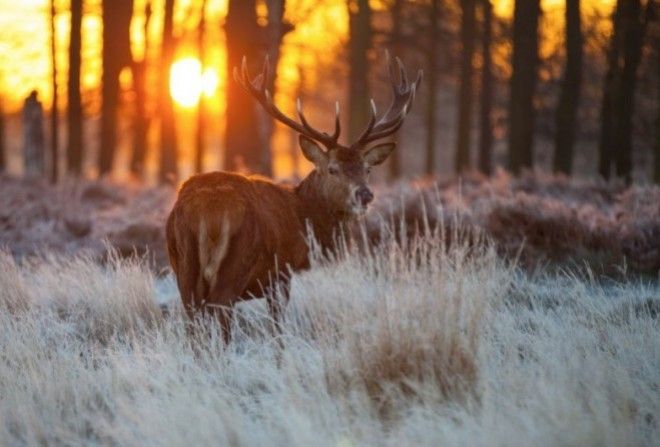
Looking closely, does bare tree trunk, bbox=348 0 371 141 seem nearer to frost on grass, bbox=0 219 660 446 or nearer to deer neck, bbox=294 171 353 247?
deer neck, bbox=294 171 353 247

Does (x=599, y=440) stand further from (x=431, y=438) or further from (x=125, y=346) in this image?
(x=125, y=346)

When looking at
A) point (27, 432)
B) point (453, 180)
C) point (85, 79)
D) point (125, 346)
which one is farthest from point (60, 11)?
point (27, 432)

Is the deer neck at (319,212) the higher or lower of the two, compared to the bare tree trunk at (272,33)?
lower

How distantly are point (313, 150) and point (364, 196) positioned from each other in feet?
2.35

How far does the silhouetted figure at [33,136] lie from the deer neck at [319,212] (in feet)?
41.2

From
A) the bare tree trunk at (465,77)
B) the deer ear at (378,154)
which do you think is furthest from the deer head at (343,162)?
the bare tree trunk at (465,77)

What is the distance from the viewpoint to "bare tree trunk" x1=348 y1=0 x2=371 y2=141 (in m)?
20.6

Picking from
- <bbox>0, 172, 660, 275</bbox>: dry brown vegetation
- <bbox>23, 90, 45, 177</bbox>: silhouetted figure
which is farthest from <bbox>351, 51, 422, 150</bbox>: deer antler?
<bbox>23, 90, 45, 177</bbox>: silhouetted figure

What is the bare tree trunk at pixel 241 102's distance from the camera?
53.2 feet

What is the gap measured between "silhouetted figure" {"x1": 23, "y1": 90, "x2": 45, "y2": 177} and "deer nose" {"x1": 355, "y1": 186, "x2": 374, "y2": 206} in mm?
13077

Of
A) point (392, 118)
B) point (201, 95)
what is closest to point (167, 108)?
point (201, 95)

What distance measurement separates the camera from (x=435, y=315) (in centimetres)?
528

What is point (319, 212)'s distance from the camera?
7.92 meters

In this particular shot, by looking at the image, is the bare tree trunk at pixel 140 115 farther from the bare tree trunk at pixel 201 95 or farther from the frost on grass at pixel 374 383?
the frost on grass at pixel 374 383
